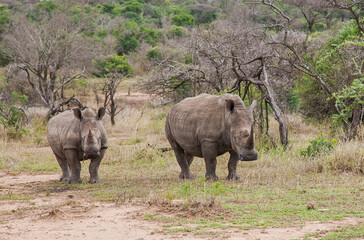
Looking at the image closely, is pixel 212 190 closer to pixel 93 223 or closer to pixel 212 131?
pixel 212 131

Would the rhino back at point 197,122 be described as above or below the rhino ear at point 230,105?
below

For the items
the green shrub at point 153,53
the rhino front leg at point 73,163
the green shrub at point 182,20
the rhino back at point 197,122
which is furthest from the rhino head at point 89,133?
the green shrub at point 182,20

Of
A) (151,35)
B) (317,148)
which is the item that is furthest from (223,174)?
(151,35)

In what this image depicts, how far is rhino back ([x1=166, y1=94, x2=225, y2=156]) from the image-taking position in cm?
911

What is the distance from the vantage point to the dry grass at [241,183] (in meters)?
6.62

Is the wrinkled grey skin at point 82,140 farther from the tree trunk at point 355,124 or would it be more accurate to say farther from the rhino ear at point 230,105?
the tree trunk at point 355,124

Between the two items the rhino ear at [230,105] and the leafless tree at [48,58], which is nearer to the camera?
the rhino ear at [230,105]

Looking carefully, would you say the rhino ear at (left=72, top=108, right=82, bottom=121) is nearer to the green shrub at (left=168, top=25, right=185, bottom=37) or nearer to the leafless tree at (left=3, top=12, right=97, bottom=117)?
the leafless tree at (left=3, top=12, right=97, bottom=117)

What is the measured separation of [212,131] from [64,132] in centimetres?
287

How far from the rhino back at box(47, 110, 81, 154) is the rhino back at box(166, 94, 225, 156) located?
184 centimetres

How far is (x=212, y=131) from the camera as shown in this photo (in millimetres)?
9094

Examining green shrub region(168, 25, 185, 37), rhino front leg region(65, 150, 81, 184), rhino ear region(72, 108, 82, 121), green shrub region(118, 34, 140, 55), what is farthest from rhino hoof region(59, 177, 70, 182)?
green shrub region(168, 25, 185, 37)

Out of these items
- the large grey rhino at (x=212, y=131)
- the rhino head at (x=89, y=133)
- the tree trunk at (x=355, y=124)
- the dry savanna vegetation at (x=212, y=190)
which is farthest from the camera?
the tree trunk at (x=355, y=124)

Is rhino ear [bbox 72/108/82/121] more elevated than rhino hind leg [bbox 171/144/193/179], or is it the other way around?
rhino ear [bbox 72/108/82/121]
